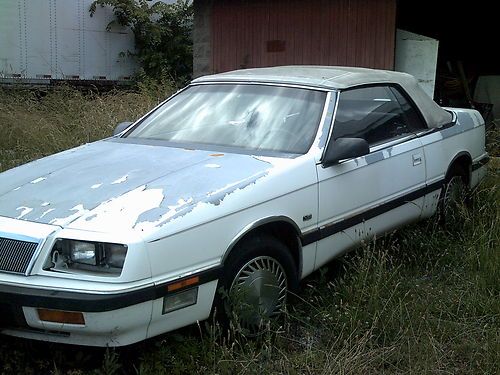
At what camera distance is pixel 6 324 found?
294 centimetres

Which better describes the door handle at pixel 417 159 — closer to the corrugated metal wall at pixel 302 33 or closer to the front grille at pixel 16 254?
the front grille at pixel 16 254

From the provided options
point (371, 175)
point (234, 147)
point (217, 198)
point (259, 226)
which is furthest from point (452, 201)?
point (217, 198)

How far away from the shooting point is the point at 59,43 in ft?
44.8

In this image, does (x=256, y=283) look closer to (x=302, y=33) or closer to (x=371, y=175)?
(x=371, y=175)

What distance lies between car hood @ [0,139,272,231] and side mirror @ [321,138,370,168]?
17.8 inches

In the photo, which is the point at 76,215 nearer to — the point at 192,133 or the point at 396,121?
the point at 192,133

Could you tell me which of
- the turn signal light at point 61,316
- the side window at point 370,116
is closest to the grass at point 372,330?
the turn signal light at point 61,316

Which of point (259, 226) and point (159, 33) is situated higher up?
point (159, 33)

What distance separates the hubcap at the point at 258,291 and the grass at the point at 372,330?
0.37ft

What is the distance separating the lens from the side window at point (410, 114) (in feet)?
16.3

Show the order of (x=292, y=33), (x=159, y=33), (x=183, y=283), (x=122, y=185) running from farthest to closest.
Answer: (x=159, y=33)
(x=292, y=33)
(x=122, y=185)
(x=183, y=283)

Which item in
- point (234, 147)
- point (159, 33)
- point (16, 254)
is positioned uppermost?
point (159, 33)

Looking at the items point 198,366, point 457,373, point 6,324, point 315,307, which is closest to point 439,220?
point 315,307

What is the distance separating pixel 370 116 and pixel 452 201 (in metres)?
1.18
